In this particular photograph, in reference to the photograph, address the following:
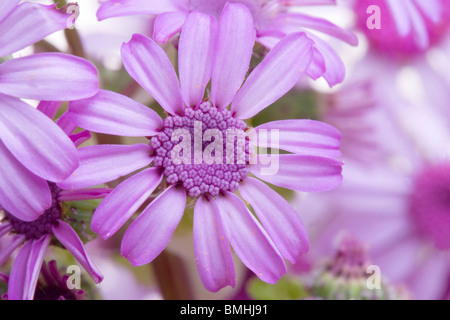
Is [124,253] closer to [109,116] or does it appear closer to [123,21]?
[109,116]

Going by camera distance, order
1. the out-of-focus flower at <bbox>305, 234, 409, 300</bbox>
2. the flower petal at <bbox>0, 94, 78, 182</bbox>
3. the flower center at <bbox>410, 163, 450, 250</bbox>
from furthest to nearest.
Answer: the flower center at <bbox>410, 163, 450, 250</bbox>
the out-of-focus flower at <bbox>305, 234, 409, 300</bbox>
the flower petal at <bbox>0, 94, 78, 182</bbox>

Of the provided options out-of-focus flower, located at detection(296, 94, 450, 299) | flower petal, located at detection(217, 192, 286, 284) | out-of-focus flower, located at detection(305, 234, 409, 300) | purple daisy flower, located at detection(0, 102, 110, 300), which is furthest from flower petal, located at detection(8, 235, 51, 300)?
out-of-focus flower, located at detection(296, 94, 450, 299)

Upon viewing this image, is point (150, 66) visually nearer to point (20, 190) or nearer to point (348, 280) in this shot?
point (20, 190)

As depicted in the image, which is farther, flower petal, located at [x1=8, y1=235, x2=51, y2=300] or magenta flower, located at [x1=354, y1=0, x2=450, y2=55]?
magenta flower, located at [x1=354, y1=0, x2=450, y2=55]

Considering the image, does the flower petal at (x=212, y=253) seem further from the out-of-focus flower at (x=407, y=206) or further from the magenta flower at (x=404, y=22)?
the out-of-focus flower at (x=407, y=206)

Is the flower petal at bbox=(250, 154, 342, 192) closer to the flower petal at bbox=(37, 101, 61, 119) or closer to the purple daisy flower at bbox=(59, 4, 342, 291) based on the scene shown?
the purple daisy flower at bbox=(59, 4, 342, 291)

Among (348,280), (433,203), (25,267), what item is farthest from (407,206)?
(25,267)

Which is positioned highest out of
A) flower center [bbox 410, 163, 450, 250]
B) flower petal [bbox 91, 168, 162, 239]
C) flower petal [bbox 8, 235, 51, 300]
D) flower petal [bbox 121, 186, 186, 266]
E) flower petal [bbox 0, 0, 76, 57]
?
flower petal [bbox 0, 0, 76, 57]
